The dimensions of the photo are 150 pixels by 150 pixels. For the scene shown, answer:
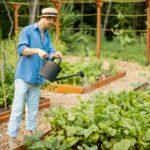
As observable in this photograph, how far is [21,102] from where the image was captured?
19.4ft

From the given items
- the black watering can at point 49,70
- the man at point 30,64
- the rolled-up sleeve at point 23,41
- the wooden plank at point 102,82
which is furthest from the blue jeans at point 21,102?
the wooden plank at point 102,82

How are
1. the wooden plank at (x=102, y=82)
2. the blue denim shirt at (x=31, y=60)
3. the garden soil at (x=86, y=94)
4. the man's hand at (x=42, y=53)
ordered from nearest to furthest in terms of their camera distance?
1. the man's hand at (x=42, y=53)
2. the blue denim shirt at (x=31, y=60)
3. the garden soil at (x=86, y=94)
4. the wooden plank at (x=102, y=82)

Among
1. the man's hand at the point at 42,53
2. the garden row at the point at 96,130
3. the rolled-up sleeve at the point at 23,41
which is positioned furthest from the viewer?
the rolled-up sleeve at the point at 23,41

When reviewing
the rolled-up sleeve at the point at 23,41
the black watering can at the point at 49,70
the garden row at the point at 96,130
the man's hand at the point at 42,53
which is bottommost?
the garden row at the point at 96,130

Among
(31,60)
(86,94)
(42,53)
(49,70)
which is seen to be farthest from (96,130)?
(86,94)

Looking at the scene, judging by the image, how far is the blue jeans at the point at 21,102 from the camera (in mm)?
5863

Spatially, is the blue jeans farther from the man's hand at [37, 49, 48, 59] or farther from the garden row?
the man's hand at [37, 49, 48, 59]

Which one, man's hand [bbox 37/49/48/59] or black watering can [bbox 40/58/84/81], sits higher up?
man's hand [bbox 37/49/48/59]

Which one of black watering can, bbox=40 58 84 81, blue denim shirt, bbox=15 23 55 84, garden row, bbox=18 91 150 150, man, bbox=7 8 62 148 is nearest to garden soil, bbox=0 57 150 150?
man, bbox=7 8 62 148

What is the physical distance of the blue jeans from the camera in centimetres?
586

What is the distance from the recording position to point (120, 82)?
11.5 m

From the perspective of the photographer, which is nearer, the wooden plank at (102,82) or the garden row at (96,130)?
the garden row at (96,130)

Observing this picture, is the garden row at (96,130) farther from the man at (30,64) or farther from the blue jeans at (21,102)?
the man at (30,64)

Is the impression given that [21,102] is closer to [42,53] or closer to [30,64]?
[30,64]
